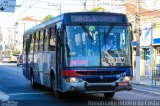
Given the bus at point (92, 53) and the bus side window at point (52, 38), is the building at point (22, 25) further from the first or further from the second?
the bus at point (92, 53)

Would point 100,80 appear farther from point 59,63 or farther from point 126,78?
point 59,63

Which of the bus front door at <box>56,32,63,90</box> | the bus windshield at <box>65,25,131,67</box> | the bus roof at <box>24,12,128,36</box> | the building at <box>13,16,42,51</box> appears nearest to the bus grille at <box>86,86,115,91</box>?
the bus windshield at <box>65,25,131,67</box>

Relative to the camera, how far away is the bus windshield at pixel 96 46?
14391 mm

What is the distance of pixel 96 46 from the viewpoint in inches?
571

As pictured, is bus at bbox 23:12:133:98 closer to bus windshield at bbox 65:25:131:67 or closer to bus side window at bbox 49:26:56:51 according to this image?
bus windshield at bbox 65:25:131:67

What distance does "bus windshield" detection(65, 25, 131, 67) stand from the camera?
14391 mm

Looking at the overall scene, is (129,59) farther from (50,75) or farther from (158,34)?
(158,34)

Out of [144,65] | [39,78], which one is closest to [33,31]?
[39,78]

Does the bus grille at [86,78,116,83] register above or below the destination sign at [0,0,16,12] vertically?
below

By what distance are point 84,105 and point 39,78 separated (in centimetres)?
557

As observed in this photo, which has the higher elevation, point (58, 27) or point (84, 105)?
point (58, 27)

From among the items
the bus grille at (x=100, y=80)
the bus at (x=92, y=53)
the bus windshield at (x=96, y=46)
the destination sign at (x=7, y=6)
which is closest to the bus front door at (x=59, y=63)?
the bus at (x=92, y=53)

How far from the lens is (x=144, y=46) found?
128ft

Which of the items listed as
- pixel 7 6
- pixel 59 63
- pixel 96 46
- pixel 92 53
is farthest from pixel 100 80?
pixel 7 6
